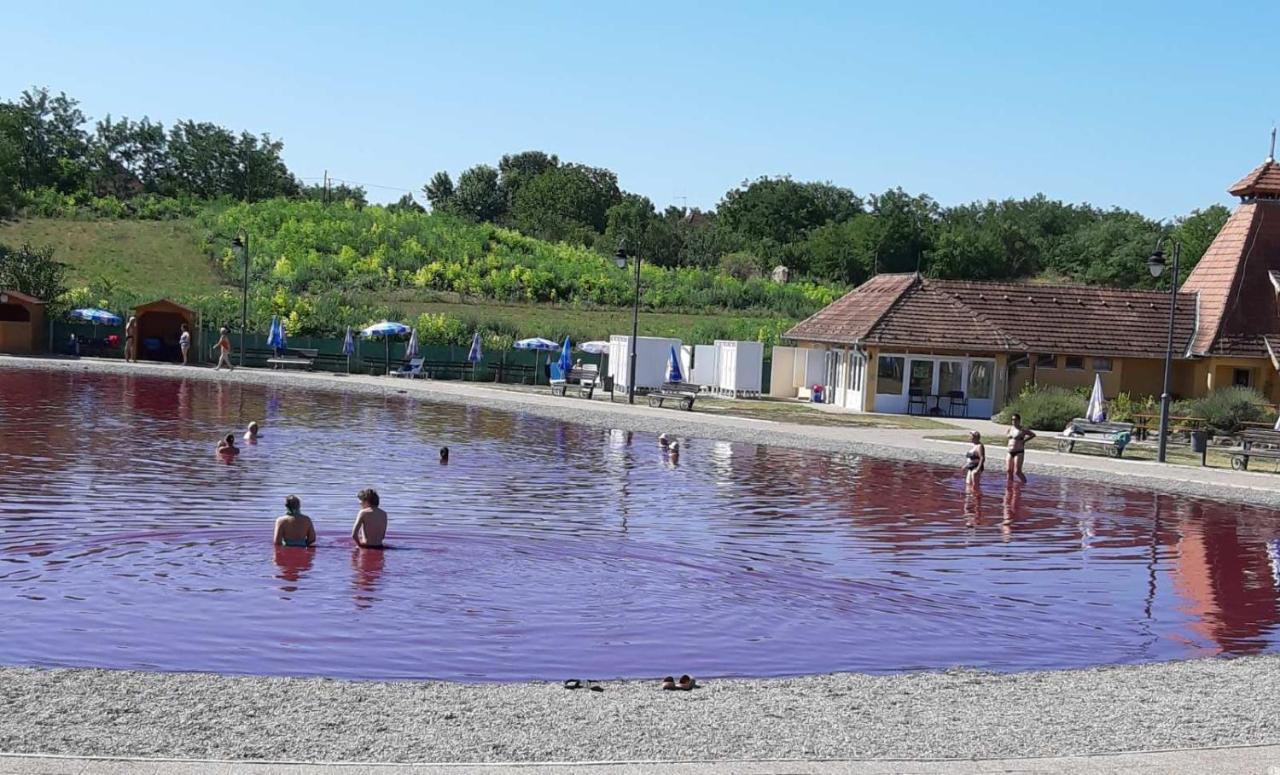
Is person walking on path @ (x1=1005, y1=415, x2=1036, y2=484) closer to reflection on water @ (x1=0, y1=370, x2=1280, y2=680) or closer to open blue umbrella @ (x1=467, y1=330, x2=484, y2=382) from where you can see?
reflection on water @ (x1=0, y1=370, x2=1280, y2=680)

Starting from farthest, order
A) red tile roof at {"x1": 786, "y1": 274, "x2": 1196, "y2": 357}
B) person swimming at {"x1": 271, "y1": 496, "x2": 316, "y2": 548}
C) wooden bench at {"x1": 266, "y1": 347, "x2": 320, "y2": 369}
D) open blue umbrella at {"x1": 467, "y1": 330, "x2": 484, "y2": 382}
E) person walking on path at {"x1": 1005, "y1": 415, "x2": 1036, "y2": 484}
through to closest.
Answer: wooden bench at {"x1": 266, "y1": 347, "x2": 320, "y2": 369}, open blue umbrella at {"x1": 467, "y1": 330, "x2": 484, "y2": 382}, red tile roof at {"x1": 786, "y1": 274, "x2": 1196, "y2": 357}, person walking on path at {"x1": 1005, "y1": 415, "x2": 1036, "y2": 484}, person swimming at {"x1": 271, "y1": 496, "x2": 316, "y2": 548}

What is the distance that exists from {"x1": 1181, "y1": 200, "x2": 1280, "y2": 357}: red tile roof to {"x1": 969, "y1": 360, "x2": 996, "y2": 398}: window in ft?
21.8

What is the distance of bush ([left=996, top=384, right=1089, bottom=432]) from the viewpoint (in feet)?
136

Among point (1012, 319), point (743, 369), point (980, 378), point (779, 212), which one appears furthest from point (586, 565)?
point (779, 212)

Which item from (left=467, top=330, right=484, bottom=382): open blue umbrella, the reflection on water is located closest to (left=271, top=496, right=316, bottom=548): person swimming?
the reflection on water

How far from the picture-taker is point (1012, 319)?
4819cm

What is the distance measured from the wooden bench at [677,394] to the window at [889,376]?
19.6ft

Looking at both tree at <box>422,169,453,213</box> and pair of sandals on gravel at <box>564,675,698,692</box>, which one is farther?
tree at <box>422,169,453,213</box>

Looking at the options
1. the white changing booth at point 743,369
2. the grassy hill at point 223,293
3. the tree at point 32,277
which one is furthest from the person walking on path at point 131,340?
the white changing booth at point 743,369

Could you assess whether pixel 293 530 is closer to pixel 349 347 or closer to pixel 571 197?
pixel 349 347

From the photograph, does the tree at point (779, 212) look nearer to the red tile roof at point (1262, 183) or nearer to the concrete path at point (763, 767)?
the red tile roof at point (1262, 183)

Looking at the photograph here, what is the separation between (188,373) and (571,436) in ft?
68.0

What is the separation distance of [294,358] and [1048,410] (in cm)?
3028

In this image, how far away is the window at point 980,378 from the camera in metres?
46.8
